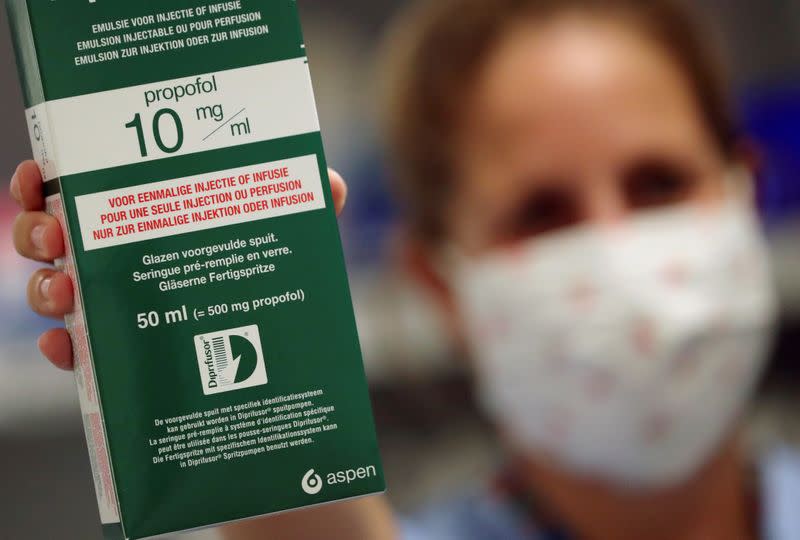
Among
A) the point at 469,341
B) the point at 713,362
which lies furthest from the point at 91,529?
the point at 713,362

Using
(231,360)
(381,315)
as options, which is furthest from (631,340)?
(231,360)

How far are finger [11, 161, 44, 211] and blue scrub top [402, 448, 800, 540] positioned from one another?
90 centimetres

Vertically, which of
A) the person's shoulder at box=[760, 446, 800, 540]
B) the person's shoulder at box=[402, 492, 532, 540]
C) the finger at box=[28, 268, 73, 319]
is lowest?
the person's shoulder at box=[760, 446, 800, 540]

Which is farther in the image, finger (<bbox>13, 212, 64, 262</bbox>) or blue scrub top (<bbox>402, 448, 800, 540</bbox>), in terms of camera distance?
blue scrub top (<bbox>402, 448, 800, 540</bbox>)

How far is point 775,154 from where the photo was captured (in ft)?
7.22

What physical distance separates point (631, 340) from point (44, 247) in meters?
0.97

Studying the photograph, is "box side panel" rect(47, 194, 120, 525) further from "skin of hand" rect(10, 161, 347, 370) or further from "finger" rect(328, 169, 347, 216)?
"finger" rect(328, 169, 347, 216)

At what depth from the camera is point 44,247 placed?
0.68 m

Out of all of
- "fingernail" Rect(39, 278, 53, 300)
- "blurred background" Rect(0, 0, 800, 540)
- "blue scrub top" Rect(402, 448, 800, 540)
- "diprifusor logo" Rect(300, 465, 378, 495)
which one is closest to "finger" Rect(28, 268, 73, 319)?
"fingernail" Rect(39, 278, 53, 300)

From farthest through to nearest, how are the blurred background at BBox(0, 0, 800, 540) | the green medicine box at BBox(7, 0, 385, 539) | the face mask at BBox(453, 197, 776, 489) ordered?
the blurred background at BBox(0, 0, 800, 540), the face mask at BBox(453, 197, 776, 489), the green medicine box at BBox(7, 0, 385, 539)

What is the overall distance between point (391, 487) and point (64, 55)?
5.46ft

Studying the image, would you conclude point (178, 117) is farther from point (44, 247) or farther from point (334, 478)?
point (334, 478)

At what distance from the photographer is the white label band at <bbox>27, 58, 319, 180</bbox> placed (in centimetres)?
65

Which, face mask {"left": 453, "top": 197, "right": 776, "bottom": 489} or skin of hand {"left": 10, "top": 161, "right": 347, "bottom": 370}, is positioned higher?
skin of hand {"left": 10, "top": 161, "right": 347, "bottom": 370}
